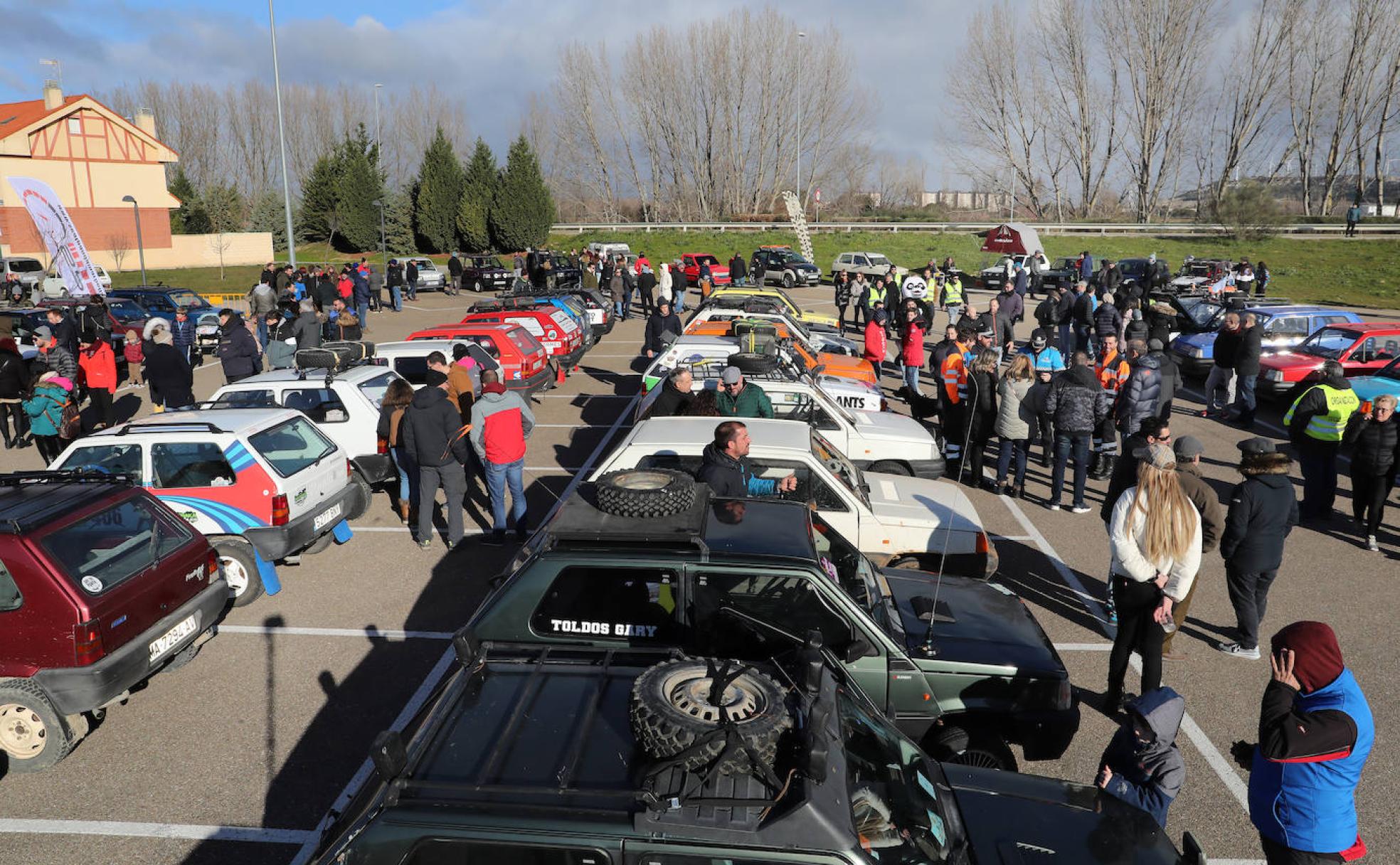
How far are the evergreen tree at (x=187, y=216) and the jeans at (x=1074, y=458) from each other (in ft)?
196

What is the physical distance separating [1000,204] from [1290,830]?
254 ft

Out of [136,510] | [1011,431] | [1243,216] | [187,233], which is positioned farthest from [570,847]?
[187,233]

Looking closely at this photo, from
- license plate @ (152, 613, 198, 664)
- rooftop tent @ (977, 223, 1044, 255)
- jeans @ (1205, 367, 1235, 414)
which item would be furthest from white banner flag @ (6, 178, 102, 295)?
rooftop tent @ (977, 223, 1044, 255)

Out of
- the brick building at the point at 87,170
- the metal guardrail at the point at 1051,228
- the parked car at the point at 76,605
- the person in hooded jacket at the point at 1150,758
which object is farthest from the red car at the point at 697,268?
the brick building at the point at 87,170

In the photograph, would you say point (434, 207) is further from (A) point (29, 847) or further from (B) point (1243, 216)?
(A) point (29, 847)

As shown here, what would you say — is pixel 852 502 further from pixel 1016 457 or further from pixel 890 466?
pixel 1016 457

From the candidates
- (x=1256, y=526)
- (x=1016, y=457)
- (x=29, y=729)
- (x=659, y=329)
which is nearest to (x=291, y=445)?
(x=29, y=729)

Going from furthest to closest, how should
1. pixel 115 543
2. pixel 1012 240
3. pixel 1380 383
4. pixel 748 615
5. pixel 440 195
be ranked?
pixel 440 195
pixel 1012 240
pixel 1380 383
pixel 115 543
pixel 748 615

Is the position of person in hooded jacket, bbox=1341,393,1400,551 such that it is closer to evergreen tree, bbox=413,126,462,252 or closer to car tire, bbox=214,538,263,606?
car tire, bbox=214,538,263,606

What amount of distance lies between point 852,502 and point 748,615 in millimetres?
2850

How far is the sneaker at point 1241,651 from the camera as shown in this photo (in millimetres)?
6988

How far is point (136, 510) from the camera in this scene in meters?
6.41

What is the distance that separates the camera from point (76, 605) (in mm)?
5570

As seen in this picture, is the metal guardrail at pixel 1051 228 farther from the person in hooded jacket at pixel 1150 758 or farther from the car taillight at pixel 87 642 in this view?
the person in hooded jacket at pixel 1150 758
